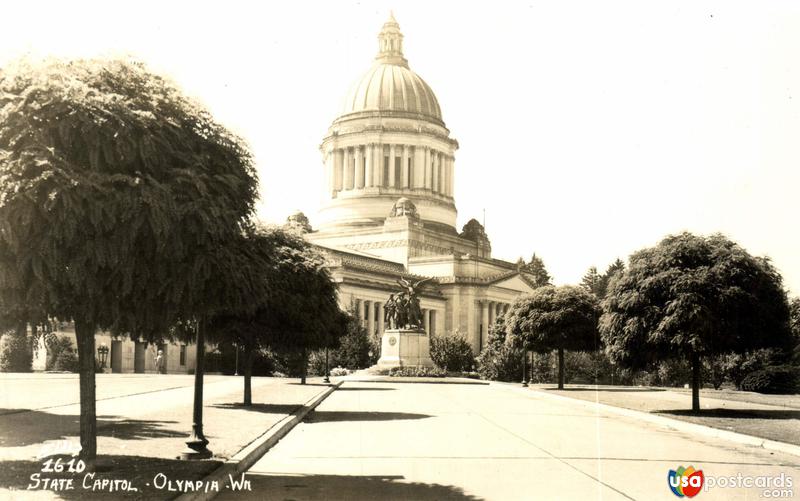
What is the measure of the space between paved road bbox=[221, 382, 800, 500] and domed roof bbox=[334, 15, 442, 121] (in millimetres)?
106869

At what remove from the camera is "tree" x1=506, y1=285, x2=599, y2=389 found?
170 feet

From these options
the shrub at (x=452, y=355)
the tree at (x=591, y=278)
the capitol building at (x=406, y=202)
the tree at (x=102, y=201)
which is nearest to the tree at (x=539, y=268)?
the tree at (x=591, y=278)

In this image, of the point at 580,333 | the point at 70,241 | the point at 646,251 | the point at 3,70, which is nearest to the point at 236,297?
the point at 70,241

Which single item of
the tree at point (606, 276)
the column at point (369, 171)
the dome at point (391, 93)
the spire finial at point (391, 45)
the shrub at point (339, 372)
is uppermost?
the spire finial at point (391, 45)

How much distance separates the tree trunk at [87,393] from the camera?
1265 cm

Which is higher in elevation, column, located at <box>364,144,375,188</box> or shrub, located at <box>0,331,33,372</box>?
column, located at <box>364,144,375,188</box>

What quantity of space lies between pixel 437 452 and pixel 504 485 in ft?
14.1

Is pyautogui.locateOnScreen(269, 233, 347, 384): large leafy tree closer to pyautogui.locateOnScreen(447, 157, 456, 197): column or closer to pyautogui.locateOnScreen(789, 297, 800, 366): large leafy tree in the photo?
pyautogui.locateOnScreen(789, 297, 800, 366): large leafy tree

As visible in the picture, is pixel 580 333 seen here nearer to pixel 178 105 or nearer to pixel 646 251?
pixel 646 251

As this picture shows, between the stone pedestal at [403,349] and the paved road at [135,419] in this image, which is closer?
the paved road at [135,419]

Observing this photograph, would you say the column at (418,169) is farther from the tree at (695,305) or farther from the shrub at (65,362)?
the tree at (695,305)

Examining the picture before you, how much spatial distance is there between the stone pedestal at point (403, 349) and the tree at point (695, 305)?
124ft

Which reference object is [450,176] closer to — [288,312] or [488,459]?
[288,312]

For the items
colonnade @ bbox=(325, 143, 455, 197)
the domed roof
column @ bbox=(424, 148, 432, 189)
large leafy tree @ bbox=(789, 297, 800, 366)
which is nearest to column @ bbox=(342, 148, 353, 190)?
colonnade @ bbox=(325, 143, 455, 197)
